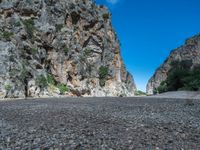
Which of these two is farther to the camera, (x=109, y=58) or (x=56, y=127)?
(x=109, y=58)

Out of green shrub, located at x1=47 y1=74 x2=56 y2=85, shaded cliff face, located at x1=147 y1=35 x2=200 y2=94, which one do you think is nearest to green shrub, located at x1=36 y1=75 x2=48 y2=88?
green shrub, located at x1=47 y1=74 x2=56 y2=85

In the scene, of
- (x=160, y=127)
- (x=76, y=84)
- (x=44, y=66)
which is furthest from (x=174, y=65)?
(x=160, y=127)

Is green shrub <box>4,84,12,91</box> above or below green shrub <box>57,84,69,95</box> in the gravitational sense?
below

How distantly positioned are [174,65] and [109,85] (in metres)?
28.2

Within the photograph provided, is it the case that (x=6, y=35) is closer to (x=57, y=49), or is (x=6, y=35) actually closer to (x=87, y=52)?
(x=57, y=49)

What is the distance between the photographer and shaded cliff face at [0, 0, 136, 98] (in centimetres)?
4609

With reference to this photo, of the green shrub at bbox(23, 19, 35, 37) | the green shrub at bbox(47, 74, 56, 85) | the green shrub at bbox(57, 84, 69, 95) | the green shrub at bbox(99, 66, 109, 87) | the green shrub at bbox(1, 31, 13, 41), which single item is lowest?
the green shrub at bbox(57, 84, 69, 95)

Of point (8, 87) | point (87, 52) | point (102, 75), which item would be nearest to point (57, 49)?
point (87, 52)

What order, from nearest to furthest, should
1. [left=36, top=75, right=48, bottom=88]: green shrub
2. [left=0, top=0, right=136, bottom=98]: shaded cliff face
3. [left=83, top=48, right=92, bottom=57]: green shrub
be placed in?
1. [left=0, top=0, right=136, bottom=98]: shaded cliff face
2. [left=36, top=75, right=48, bottom=88]: green shrub
3. [left=83, top=48, right=92, bottom=57]: green shrub

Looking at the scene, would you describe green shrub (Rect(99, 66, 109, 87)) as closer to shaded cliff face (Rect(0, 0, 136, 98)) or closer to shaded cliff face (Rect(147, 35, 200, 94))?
shaded cliff face (Rect(0, 0, 136, 98))

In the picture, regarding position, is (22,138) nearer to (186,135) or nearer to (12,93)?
(186,135)

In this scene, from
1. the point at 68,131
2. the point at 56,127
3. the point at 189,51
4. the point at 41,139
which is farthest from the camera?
the point at 189,51

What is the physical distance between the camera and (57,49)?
63250 millimetres

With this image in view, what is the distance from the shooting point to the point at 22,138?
7363 millimetres
